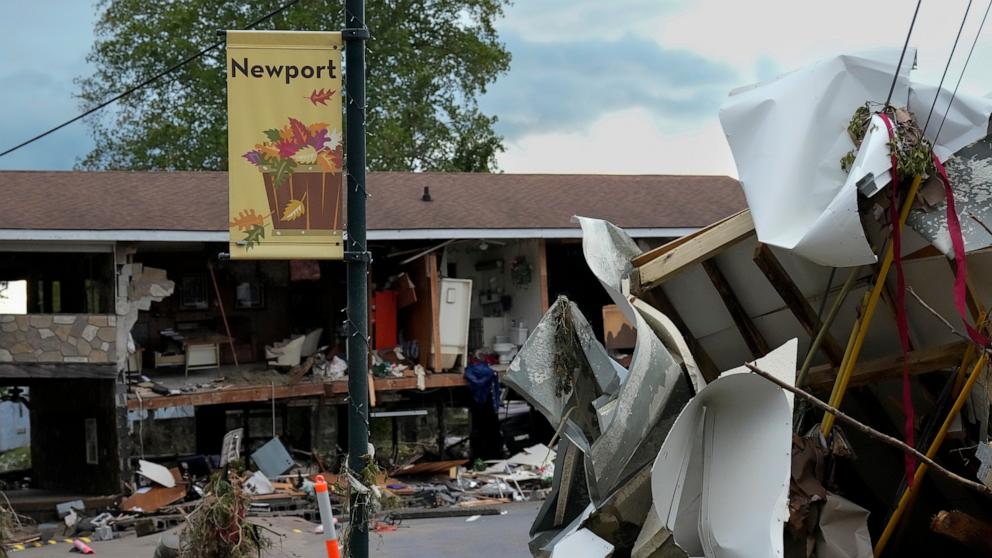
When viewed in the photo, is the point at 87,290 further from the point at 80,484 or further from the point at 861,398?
the point at 861,398

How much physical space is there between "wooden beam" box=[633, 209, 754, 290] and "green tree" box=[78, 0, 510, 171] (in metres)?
26.8

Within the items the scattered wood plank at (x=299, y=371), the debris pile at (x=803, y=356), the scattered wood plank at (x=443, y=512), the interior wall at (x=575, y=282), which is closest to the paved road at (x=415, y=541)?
the scattered wood plank at (x=443, y=512)

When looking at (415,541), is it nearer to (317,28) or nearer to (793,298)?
(793,298)

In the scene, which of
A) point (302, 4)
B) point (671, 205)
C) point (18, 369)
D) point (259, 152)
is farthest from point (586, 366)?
point (302, 4)

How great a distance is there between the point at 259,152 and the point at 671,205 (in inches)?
691

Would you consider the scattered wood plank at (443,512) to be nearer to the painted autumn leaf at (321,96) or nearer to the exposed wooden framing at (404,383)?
the exposed wooden framing at (404,383)

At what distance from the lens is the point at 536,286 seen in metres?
23.9

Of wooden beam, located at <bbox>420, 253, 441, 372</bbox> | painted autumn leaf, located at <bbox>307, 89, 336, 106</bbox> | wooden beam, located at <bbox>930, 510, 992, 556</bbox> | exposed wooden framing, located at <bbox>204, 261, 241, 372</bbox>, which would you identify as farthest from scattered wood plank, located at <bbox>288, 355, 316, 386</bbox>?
wooden beam, located at <bbox>930, 510, 992, 556</bbox>

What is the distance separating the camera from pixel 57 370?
20141 mm

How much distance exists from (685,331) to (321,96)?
3.63 m

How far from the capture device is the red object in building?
2422 cm

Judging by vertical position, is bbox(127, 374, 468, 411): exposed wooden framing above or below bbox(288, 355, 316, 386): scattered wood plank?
below

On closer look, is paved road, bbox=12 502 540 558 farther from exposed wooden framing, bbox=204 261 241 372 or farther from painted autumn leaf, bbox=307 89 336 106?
painted autumn leaf, bbox=307 89 336 106

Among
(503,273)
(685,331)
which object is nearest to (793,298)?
(685,331)
